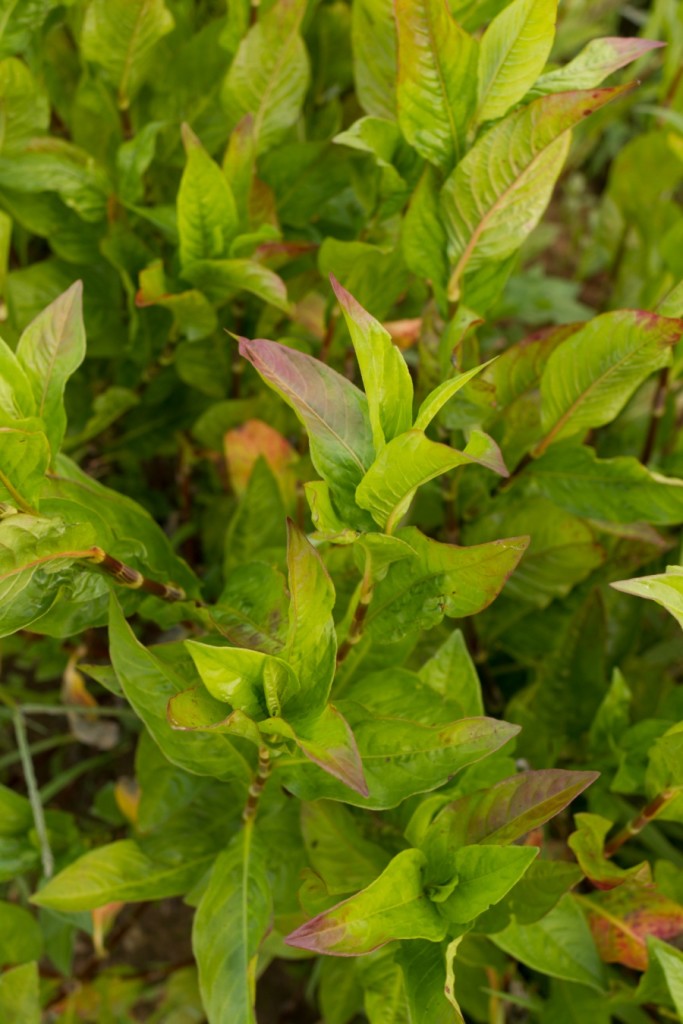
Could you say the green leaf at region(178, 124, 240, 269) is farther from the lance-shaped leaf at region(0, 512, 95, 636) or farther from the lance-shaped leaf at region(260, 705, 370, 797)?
the lance-shaped leaf at region(260, 705, 370, 797)

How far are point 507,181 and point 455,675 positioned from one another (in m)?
0.48

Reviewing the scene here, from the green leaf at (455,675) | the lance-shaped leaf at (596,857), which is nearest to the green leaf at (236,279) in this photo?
the green leaf at (455,675)

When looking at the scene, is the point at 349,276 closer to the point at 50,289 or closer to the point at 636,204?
the point at 50,289

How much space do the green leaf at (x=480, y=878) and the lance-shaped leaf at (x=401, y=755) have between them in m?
0.07

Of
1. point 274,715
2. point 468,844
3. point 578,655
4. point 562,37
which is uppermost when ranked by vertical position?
point 562,37

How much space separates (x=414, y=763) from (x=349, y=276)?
545 millimetres

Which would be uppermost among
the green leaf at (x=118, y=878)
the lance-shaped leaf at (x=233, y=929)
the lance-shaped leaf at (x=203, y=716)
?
the lance-shaped leaf at (x=203, y=716)

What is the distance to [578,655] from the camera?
123 centimetres

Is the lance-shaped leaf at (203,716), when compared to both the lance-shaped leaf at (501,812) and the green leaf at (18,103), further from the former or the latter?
the green leaf at (18,103)

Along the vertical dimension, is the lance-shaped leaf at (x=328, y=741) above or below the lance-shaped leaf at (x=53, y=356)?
below

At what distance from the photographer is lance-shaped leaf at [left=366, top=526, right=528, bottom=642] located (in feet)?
2.40

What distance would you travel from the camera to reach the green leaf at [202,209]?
96 cm

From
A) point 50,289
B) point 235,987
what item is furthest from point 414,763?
point 50,289

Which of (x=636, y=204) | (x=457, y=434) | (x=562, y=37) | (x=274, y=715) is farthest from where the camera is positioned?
(x=562, y=37)
